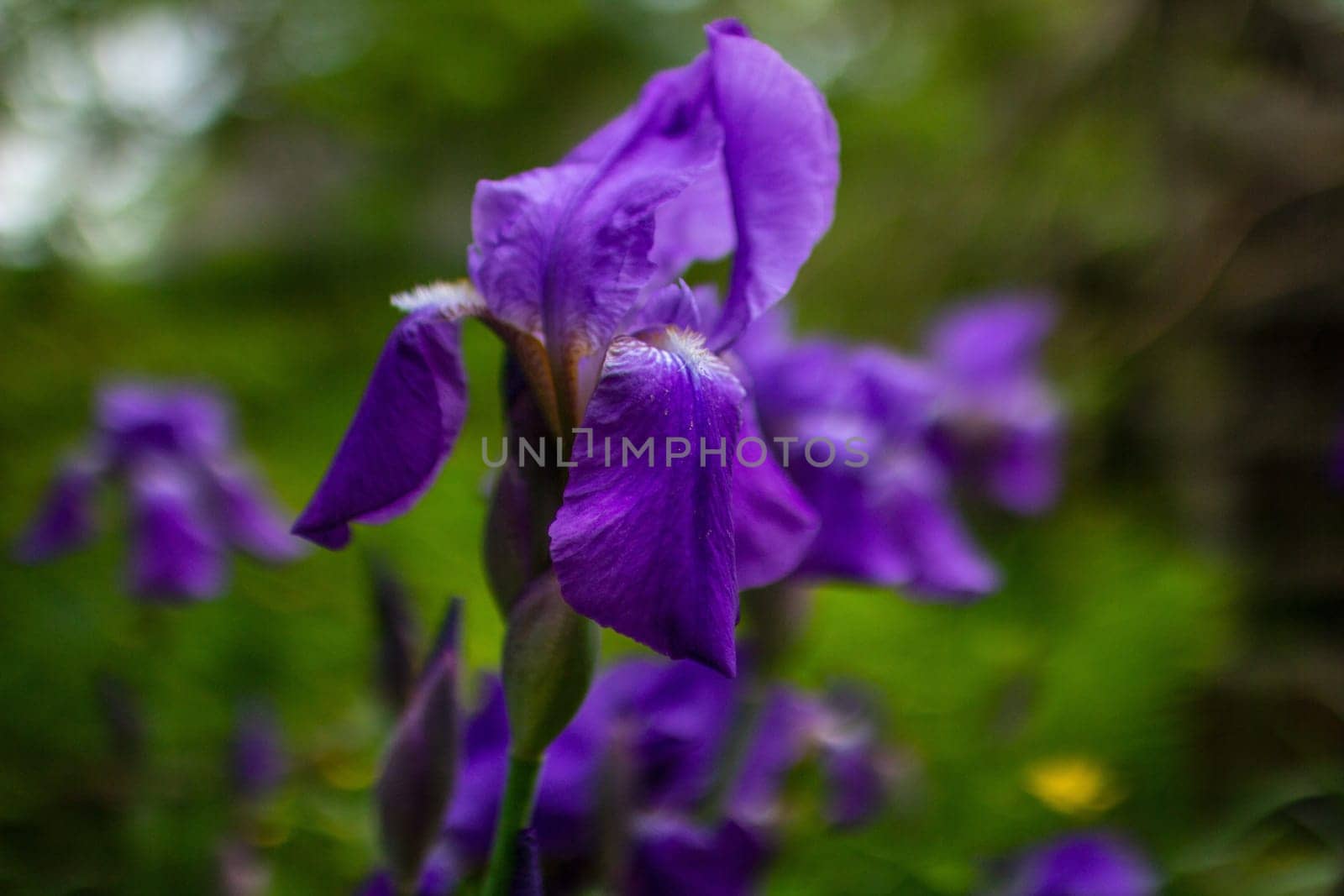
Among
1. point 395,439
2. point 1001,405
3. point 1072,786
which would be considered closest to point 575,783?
point 395,439

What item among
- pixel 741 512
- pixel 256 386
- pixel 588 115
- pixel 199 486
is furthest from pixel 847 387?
pixel 588 115

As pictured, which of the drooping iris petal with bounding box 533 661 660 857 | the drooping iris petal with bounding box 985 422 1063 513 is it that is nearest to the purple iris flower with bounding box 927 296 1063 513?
the drooping iris petal with bounding box 985 422 1063 513

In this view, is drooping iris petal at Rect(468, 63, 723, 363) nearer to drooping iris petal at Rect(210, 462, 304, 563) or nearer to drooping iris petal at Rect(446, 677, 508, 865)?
drooping iris petal at Rect(446, 677, 508, 865)

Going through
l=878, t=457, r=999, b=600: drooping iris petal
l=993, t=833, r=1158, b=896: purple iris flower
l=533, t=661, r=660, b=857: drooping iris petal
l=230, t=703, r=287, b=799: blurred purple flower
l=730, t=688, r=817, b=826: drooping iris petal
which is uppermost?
l=878, t=457, r=999, b=600: drooping iris petal

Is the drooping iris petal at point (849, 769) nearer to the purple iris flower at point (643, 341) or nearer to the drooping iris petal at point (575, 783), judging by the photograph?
the drooping iris petal at point (575, 783)

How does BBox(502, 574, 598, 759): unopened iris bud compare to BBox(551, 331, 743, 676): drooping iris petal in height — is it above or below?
below

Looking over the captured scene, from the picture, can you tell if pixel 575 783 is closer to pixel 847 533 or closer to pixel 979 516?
pixel 847 533
